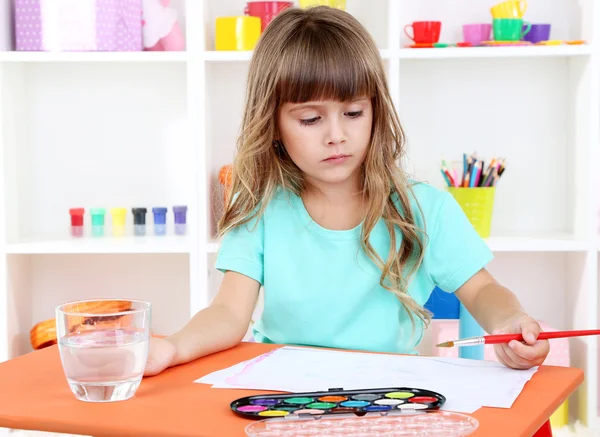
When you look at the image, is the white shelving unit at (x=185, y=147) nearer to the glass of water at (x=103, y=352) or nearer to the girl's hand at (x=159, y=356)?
the girl's hand at (x=159, y=356)

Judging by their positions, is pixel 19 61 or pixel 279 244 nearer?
pixel 279 244

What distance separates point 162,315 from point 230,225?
50.4 inches

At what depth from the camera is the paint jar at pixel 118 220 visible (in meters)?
2.46

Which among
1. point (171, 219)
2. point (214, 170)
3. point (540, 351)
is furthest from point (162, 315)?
point (540, 351)

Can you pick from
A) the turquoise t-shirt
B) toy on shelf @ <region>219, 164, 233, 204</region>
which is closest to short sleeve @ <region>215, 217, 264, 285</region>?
the turquoise t-shirt

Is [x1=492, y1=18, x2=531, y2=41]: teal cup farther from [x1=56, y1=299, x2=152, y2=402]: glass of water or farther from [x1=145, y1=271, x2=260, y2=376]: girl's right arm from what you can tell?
[x1=56, y1=299, x2=152, y2=402]: glass of water

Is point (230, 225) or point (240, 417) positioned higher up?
point (230, 225)

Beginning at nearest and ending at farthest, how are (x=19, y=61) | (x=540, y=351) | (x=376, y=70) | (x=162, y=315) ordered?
(x=540, y=351) → (x=376, y=70) → (x=19, y=61) → (x=162, y=315)

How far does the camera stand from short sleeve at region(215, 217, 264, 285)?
1.36 metres

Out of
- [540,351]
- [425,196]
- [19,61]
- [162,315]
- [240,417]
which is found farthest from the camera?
[162,315]

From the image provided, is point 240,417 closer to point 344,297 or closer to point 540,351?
point 540,351

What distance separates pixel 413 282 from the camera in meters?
1.40

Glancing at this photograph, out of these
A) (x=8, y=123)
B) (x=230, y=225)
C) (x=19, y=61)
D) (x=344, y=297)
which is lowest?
(x=344, y=297)

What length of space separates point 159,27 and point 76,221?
23.3 inches
